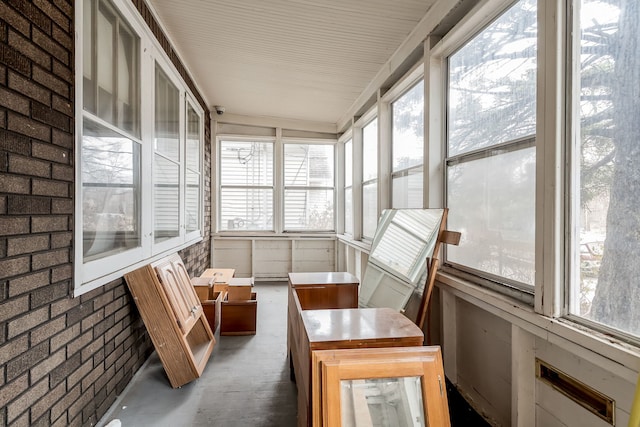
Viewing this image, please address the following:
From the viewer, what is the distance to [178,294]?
8.60 feet

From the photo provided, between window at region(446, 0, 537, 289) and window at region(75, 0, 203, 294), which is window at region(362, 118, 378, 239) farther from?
window at region(75, 0, 203, 294)

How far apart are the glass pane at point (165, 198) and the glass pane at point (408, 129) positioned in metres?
2.39

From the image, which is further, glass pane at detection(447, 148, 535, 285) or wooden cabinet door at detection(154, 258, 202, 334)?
wooden cabinet door at detection(154, 258, 202, 334)

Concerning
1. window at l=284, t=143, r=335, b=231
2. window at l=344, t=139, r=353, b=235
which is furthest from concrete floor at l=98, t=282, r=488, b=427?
window at l=284, t=143, r=335, b=231

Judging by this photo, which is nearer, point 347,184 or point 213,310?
point 213,310

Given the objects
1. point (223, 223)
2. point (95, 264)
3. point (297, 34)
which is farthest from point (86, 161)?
point (223, 223)

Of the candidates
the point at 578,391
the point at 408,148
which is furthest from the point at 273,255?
the point at 578,391

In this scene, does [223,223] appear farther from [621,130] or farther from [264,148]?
[621,130]

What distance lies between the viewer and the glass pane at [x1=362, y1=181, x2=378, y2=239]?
14.4 ft

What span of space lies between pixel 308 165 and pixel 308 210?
832 mm

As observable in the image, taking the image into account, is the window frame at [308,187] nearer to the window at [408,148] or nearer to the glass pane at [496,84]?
the window at [408,148]

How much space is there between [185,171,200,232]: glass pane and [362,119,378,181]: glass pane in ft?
7.95

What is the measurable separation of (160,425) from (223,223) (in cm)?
406

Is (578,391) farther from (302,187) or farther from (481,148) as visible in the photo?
(302,187)
